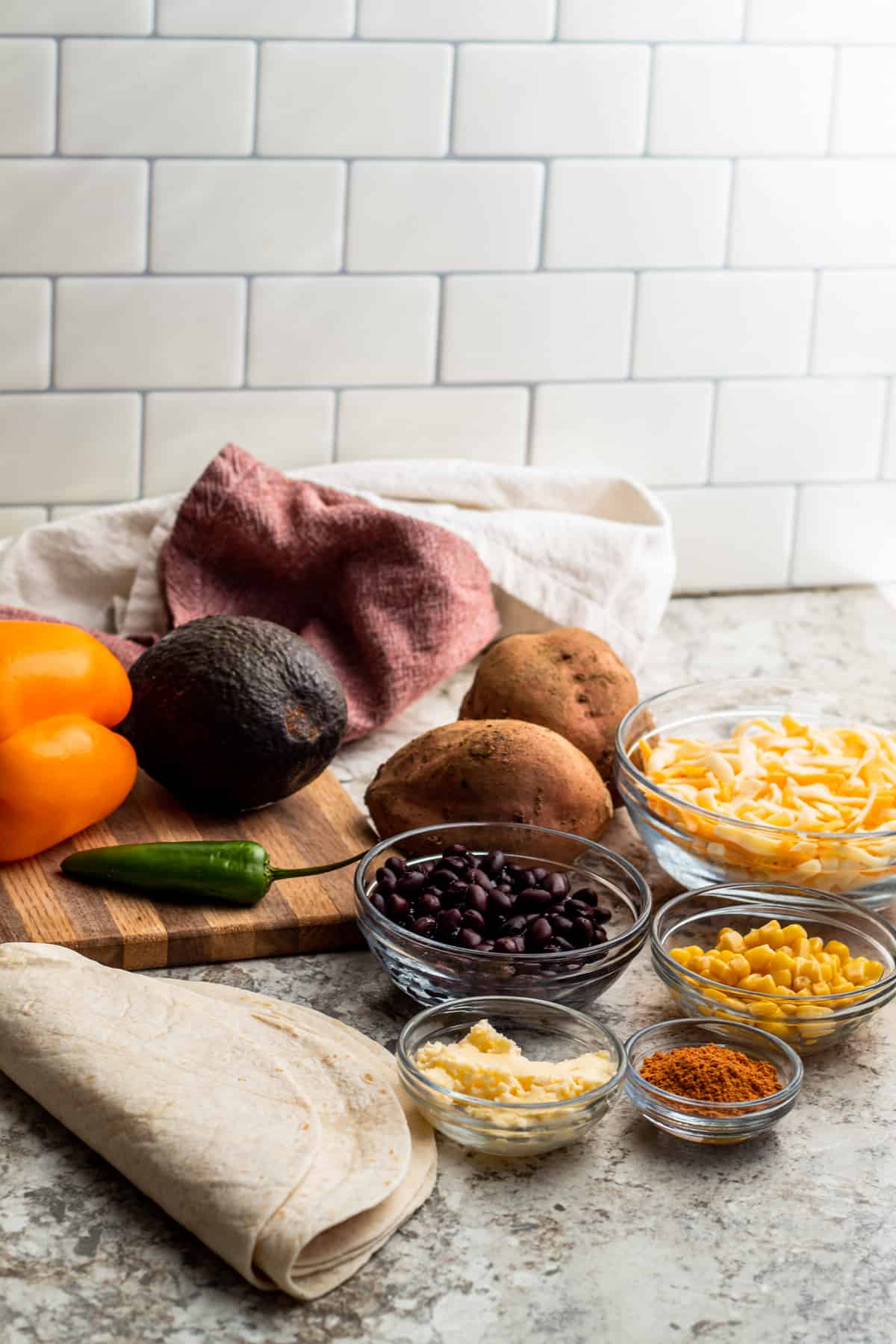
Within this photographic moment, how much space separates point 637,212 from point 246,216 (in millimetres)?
453

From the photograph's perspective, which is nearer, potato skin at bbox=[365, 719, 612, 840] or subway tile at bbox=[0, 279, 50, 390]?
potato skin at bbox=[365, 719, 612, 840]

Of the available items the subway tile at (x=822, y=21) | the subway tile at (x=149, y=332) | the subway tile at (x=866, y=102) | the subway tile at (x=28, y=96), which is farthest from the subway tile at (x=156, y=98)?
the subway tile at (x=866, y=102)

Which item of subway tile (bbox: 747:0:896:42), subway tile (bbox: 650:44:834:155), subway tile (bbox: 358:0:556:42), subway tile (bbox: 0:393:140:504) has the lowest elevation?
subway tile (bbox: 0:393:140:504)

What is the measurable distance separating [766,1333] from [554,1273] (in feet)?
0.38

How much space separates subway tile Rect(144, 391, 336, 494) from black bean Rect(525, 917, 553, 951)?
0.85 m

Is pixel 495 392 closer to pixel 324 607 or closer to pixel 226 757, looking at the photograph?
pixel 324 607

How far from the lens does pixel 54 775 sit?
1187 mm

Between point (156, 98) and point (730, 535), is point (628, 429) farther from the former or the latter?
point (156, 98)

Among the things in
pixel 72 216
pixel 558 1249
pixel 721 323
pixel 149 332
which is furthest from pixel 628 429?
pixel 558 1249

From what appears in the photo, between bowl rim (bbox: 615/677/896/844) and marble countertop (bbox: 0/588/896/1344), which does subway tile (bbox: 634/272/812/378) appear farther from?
marble countertop (bbox: 0/588/896/1344)

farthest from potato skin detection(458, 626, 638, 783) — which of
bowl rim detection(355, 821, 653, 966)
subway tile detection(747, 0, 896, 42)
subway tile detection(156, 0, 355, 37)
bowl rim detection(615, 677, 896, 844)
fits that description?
subway tile detection(747, 0, 896, 42)

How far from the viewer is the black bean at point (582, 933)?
1.07 metres

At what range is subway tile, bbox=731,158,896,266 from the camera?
5.94ft

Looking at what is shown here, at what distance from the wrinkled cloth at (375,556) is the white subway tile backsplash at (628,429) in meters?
0.09
